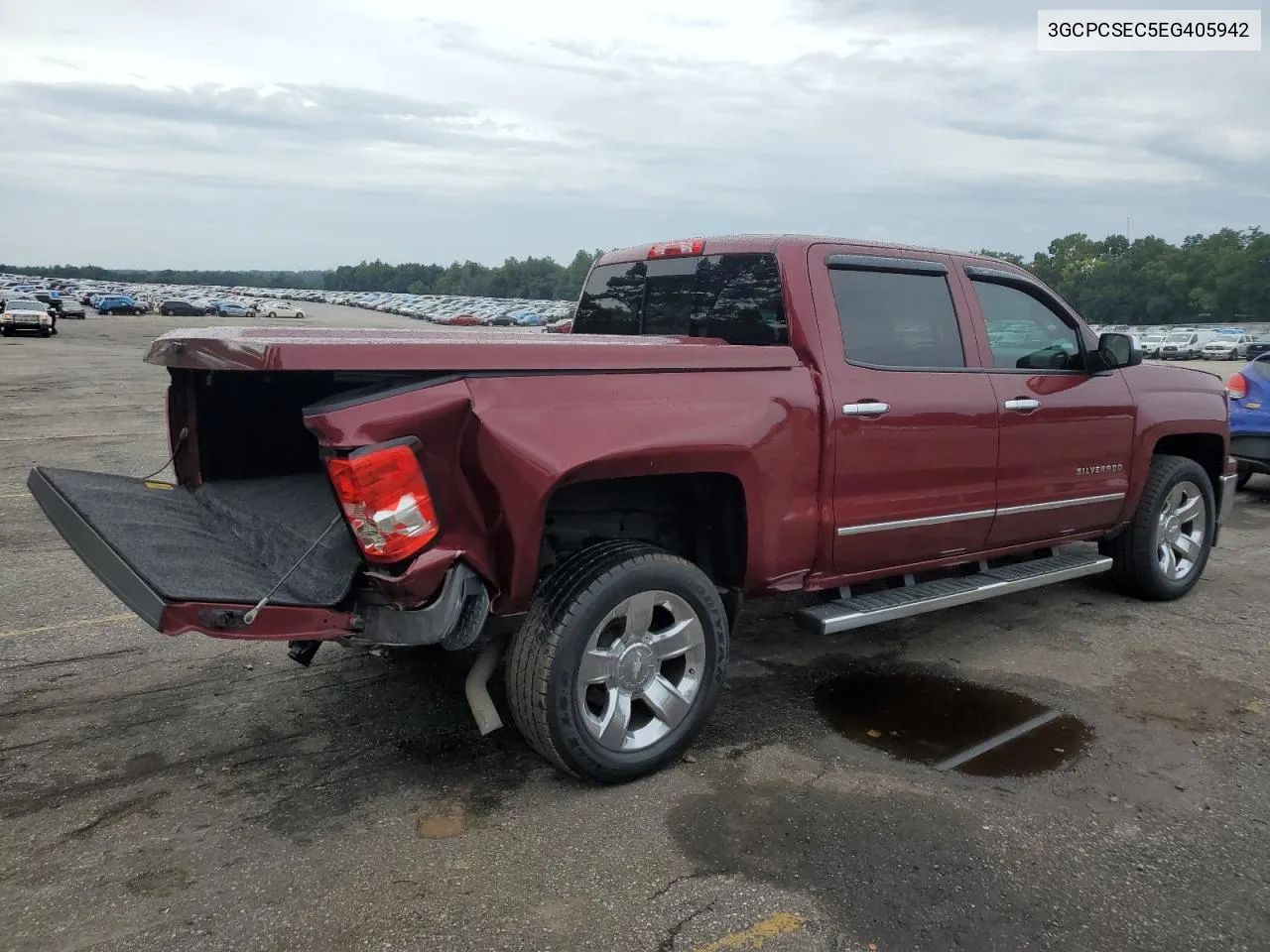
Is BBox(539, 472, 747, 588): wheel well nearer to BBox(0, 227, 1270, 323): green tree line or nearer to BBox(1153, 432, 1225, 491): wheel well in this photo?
BBox(1153, 432, 1225, 491): wheel well

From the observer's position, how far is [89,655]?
4648 millimetres

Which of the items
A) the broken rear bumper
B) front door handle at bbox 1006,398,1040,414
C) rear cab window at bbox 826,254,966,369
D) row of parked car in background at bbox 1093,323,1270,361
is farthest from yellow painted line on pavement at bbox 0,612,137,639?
row of parked car in background at bbox 1093,323,1270,361

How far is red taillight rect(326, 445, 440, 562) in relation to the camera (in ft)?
9.51

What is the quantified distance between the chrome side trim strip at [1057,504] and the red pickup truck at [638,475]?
18mm

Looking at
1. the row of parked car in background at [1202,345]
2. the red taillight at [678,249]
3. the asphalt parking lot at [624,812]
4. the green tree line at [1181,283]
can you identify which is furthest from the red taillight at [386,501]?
the green tree line at [1181,283]

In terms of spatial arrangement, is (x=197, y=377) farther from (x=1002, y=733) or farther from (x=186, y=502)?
(x=1002, y=733)

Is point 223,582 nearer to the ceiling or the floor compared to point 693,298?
nearer to the floor

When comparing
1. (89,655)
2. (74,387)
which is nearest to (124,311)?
(74,387)

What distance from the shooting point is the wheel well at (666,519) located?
146 inches

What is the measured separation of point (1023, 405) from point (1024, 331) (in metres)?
0.48

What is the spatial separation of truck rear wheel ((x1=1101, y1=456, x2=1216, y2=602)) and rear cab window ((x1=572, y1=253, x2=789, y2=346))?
2837 mm

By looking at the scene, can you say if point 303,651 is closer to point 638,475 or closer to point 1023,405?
point 638,475

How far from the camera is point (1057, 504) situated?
16.5 feet

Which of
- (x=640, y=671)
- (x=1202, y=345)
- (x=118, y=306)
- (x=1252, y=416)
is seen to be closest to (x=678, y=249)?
(x=640, y=671)
